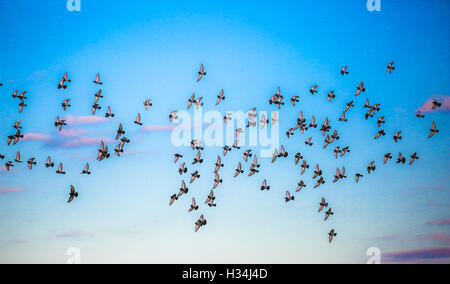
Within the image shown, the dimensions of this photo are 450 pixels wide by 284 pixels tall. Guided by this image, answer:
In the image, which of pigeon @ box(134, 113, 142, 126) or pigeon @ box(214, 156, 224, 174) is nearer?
pigeon @ box(134, 113, 142, 126)

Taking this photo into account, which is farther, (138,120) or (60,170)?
(138,120)

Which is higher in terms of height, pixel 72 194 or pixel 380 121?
pixel 380 121

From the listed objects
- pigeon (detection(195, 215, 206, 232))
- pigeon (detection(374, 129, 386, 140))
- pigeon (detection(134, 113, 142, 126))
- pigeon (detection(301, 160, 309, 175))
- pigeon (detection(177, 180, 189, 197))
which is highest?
pigeon (detection(134, 113, 142, 126))

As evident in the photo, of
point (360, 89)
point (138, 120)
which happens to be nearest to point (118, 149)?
point (138, 120)

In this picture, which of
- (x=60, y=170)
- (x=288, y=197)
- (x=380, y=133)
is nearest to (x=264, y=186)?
(x=288, y=197)

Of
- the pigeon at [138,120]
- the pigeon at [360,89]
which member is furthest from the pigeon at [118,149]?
the pigeon at [360,89]

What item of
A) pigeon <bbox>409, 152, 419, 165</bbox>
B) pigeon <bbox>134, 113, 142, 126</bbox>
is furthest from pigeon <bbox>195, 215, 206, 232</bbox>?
pigeon <bbox>409, 152, 419, 165</bbox>

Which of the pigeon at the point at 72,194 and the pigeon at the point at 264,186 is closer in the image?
the pigeon at the point at 72,194

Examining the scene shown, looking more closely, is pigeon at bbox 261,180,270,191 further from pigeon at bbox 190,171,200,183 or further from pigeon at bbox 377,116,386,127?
pigeon at bbox 377,116,386,127

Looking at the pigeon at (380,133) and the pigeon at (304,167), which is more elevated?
the pigeon at (380,133)

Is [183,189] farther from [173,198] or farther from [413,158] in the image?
[413,158]

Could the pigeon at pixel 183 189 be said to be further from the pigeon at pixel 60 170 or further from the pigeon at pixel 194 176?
the pigeon at pixel 60 170

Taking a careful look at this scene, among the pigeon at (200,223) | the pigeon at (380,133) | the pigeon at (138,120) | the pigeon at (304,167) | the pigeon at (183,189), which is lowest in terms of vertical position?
the pigeon at (200,223)
